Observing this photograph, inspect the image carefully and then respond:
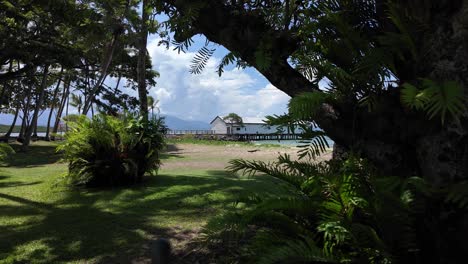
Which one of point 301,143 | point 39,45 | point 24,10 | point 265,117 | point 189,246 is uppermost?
point 24,10

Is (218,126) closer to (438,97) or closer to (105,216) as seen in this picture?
(105,216)

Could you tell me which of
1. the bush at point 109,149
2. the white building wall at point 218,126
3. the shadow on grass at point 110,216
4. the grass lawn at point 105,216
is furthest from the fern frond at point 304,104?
the white building wall at point 218,126

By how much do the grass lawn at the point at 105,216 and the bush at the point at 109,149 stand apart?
0.41m

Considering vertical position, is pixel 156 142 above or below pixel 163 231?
above

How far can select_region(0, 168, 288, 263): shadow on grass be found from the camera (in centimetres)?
429

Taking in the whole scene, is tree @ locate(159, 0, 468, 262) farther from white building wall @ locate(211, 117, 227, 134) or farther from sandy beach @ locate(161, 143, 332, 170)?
white building wall @ locate(211, 117, 227, 134)

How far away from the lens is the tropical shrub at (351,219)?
83.7 inches

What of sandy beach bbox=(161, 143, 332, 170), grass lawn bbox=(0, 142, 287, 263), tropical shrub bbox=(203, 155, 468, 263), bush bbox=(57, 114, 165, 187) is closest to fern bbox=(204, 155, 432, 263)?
tropical shrub bbox=(203, 155, 468, 263)


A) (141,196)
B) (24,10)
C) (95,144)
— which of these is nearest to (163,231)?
(141,196)

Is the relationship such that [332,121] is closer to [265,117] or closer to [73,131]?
[265,117]

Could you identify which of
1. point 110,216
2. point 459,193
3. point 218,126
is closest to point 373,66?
point 459,193

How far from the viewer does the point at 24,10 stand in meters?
17.7

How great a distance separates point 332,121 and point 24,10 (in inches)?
746

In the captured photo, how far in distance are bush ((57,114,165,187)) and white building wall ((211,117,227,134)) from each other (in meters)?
67.9
